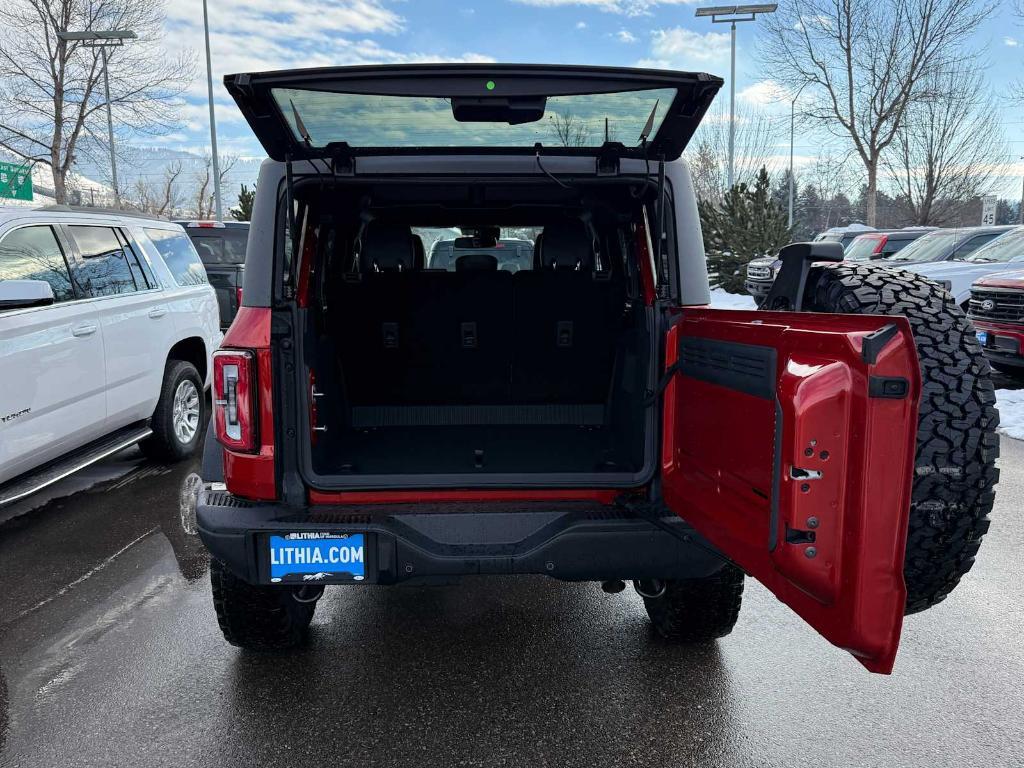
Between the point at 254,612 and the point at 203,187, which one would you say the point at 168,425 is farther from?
the point at 203,187

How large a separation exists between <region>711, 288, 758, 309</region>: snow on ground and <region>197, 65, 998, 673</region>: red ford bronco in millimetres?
17445

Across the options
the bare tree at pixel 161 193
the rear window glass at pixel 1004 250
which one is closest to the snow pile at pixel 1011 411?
the rear window glass at pixel 1004 250

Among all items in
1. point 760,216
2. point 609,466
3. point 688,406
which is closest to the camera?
point 688,406

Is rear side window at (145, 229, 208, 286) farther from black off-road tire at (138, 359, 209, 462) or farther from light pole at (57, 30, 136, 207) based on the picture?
light pole at (57, 30, 136, 207)

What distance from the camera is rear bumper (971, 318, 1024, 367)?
8578 mm

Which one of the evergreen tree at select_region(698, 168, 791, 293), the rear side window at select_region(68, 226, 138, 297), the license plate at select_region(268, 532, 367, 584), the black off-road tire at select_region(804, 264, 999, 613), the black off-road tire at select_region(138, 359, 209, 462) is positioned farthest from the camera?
the evergreen tree at select_region(698, 168, 791, 293)

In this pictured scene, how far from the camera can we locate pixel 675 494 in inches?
100

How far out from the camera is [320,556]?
2426 millimetres

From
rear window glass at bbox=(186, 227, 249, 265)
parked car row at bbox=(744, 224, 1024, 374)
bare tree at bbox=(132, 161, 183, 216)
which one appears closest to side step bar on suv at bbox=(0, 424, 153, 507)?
parked car row at bbox=(744, 224, 1024, 374)

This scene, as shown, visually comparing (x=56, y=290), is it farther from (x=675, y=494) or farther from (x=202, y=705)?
(x=675, y=494)

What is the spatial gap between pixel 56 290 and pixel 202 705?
10.1 feet

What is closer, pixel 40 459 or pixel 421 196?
pixel 421 196

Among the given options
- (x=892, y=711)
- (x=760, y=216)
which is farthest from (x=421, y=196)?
(x=760, y=216)

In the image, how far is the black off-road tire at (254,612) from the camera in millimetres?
2814
